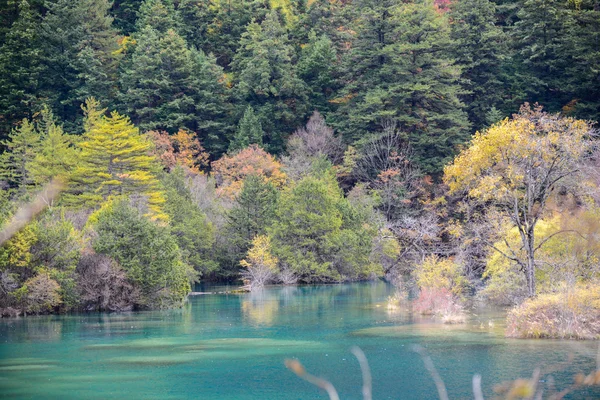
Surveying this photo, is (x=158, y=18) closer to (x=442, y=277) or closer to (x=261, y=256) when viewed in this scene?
(x=261, y=256)

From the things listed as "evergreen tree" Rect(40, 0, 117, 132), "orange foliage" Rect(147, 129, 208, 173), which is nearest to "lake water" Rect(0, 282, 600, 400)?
"orange foliage" Rect(147, 129, 208, 173)

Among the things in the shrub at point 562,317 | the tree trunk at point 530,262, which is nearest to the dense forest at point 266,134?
the tree trunk at point 530,262

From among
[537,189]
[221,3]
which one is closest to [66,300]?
[537,189]

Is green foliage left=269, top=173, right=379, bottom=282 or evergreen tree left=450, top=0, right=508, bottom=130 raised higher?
evergreen tree left=450, top=0, right=508, bottom=130

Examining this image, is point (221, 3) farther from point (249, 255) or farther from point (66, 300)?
point (66, 300)

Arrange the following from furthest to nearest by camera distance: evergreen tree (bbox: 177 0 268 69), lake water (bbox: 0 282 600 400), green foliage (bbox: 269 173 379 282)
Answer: evergreen tree (bbox: 177 0 268 69), green foliage (bbox: 269 173 379 282), lake water (bbox: 0 282 600 400)

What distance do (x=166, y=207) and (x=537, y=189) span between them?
102ft

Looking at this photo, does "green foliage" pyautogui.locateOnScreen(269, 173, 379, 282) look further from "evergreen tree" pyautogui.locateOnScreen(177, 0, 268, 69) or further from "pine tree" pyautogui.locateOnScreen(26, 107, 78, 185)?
"evergreen tree" pyautogui.locateOnScreen(177, 0, 268, 69)

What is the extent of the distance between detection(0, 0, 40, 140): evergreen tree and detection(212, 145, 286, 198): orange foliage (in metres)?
19.3

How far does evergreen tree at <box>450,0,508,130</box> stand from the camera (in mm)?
67438

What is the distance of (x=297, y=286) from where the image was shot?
177 feet

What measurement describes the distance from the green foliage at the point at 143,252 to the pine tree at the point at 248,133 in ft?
97.3

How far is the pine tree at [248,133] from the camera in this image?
69.5 meters

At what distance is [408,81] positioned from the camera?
225 ft
